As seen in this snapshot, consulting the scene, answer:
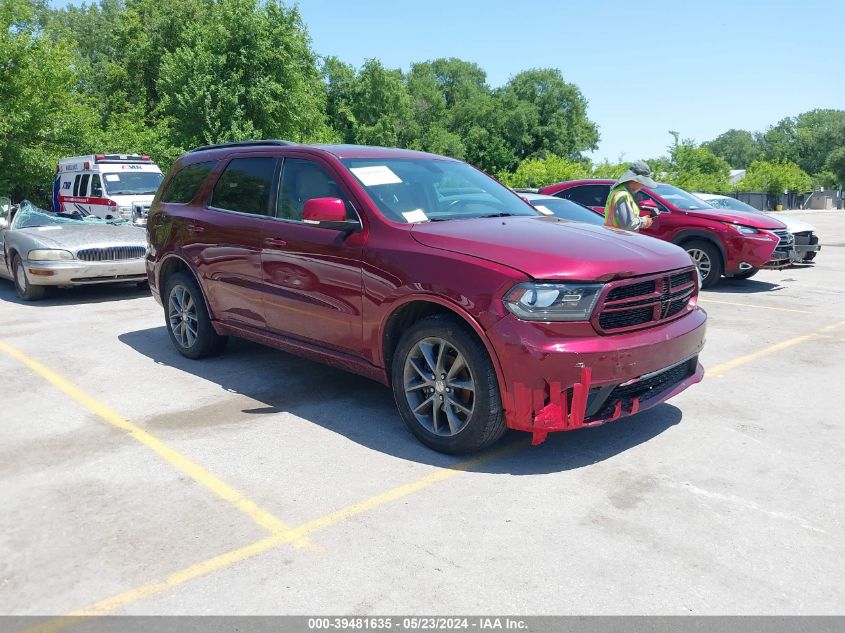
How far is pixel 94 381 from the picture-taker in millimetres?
6062

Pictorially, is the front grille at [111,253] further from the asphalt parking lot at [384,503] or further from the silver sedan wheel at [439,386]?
the silver sedan wheel at [439,386]

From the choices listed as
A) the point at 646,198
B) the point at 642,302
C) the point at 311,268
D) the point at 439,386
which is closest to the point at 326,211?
the point at 311,268

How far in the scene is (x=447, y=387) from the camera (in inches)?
168

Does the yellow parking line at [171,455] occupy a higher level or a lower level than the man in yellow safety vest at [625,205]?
lower

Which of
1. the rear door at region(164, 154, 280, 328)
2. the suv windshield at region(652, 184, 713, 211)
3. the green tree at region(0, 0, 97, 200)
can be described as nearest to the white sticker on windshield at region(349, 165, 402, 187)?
the rear door at region(164, 154, 280, 328)

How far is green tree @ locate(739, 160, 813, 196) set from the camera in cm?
6353

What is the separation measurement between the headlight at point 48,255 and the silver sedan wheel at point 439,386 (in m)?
7.07

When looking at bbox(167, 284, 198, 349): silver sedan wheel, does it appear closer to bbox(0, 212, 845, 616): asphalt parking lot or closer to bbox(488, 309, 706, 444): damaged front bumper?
bbox(0, 212, 845, 616): asphalt parking lot

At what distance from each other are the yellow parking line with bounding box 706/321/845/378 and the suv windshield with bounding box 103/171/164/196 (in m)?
15.4

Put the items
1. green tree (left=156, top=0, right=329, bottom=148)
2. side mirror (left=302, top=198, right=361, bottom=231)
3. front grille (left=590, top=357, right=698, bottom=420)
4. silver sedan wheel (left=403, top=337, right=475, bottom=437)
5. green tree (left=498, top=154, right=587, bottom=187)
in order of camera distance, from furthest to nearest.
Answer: green tree (left=498, top=154, right=587, bottom=187) < green tree (left=156, top=0, right=329, bottom=148) < side mirror (left=302, top=198, right=361, bottom=231) < silver sedan wheel (left=403, top=337, right=475, bottom=437) < front grille (left=590, top=357, right=698, bottom=420)

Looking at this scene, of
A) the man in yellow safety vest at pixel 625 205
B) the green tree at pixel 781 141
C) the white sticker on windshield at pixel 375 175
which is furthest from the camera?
the green tree at pixel 781 141

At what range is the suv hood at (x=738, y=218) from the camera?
1099cm

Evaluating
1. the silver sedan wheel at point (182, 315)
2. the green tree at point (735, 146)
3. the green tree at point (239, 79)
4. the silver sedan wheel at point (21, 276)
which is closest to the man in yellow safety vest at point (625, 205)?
the silver sedan wheel at point (182, 315)
